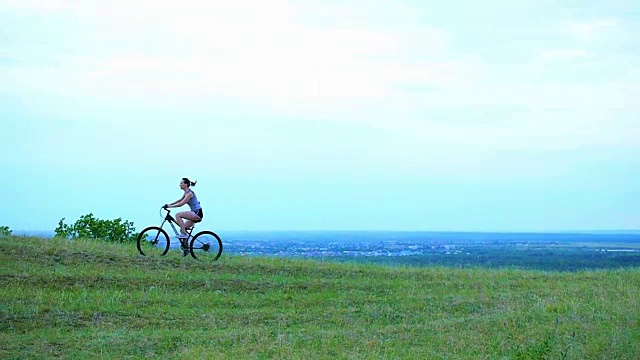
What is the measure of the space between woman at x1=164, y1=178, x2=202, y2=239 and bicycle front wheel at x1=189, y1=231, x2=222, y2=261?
0.38m

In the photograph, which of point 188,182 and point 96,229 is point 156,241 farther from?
point 96,229

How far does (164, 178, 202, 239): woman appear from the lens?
20719 mm

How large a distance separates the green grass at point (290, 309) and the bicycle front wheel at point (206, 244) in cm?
56

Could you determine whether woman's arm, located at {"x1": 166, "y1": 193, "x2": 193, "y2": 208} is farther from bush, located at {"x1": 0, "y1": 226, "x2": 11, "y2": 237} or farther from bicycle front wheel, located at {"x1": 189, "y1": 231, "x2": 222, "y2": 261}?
bush, located at {"x1": 0, "y1": 226, "x2": 11, "y2": 237}

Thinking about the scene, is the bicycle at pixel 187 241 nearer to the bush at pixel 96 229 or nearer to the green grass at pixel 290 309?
the green grass at pixel 290 309

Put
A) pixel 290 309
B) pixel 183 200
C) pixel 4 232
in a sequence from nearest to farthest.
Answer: pixel 290 309, pixel 183 200, pixel 4 232

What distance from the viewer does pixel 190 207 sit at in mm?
21000

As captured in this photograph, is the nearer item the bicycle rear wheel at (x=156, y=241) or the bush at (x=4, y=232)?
the bicycle rear wheel at (x=156, y=241)

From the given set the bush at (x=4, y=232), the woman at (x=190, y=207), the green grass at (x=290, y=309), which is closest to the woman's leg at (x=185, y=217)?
the woman at (x=190, y=207)

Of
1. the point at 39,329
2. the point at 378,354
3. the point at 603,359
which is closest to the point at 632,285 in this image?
the point at 603,359

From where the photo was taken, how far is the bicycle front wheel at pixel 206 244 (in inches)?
843

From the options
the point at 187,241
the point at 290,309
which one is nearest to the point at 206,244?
the point at 187,241

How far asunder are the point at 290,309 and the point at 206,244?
5490 millimetres

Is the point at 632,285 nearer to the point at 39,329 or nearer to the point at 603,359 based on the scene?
the point at 603,359
